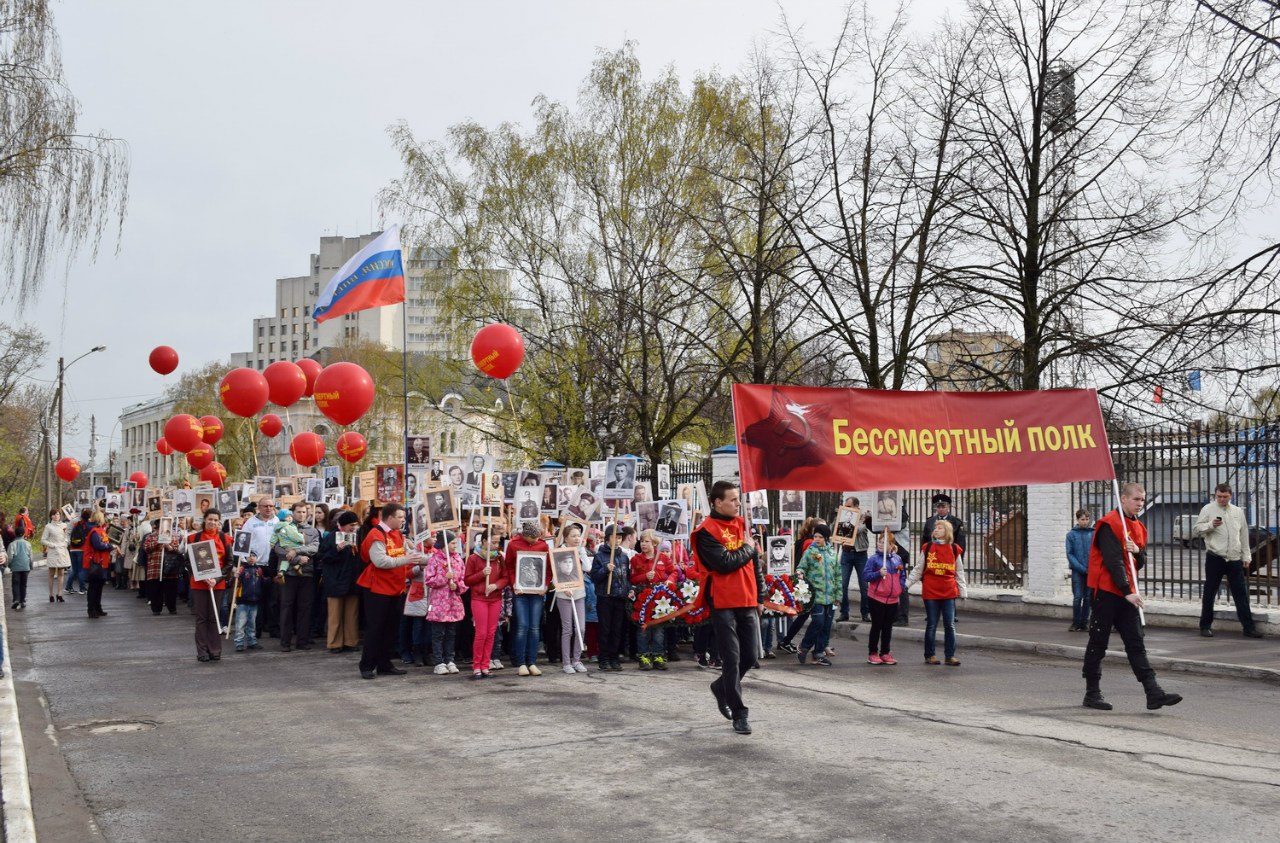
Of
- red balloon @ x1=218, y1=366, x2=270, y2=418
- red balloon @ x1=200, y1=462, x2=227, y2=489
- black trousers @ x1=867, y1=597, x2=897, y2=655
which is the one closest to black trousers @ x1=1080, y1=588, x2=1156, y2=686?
black trousers @ x1=867, y1=597, x2=897, y2=655

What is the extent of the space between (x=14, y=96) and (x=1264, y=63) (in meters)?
13.1

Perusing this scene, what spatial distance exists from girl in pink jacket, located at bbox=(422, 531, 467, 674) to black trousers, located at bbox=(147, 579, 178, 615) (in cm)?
1086

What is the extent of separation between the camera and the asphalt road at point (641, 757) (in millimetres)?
6293

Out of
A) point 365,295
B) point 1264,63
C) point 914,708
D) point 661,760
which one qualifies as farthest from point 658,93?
point 661,760

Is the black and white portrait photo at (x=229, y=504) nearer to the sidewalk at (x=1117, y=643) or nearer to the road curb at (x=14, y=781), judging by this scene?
the sidewalk at (x=1117, y=643)

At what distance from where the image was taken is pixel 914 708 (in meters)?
10.1

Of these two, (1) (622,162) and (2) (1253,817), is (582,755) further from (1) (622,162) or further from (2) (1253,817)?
(1) (622,162)

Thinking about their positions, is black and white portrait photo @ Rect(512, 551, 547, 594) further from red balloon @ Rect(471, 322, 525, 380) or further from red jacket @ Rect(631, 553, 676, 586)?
red balloon @ Rect(471, 322, 525, 380)

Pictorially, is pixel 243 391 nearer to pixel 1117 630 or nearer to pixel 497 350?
pixel 497 350

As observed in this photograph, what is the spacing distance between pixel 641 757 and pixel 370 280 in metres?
11.0

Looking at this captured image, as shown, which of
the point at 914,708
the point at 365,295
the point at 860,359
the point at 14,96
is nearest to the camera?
the point at 914,708

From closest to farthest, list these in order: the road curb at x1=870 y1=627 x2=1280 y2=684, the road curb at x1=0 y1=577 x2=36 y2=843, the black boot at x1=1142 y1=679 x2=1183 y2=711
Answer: the road curb at x1=0 y1=577 x2=36 y2=843 < the black boot at x1=1142 y1=679 x2=1183 y2=711 < the road curb at x1=870 y1=627 x2=1280 y2=684

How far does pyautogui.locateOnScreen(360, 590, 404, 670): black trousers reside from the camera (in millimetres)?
12414

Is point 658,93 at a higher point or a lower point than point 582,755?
higher
